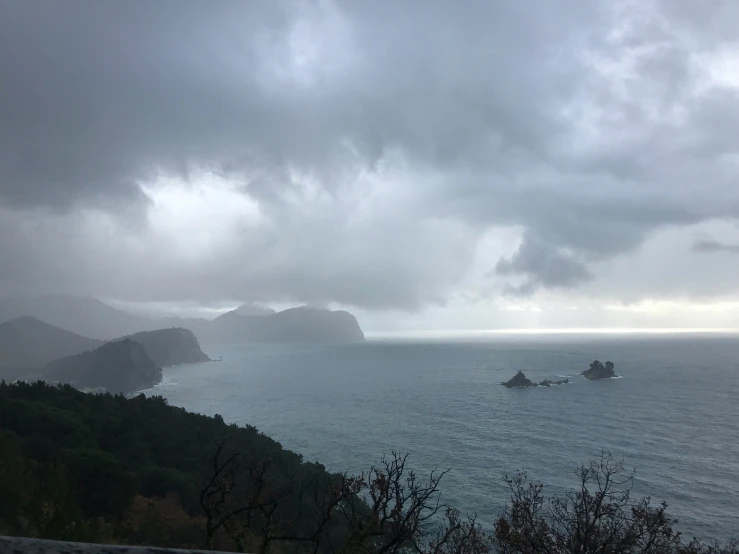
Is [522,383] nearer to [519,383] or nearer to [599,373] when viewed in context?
[519,383]

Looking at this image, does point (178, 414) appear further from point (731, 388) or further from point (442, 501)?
point (731, 388)

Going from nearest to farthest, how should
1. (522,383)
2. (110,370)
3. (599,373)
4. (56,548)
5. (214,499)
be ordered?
(56,548) < (214,499) < (522,383) < (599,373) < (110,370)

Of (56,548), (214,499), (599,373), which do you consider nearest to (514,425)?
(599,373)

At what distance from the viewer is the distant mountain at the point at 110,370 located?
13725 centimetres

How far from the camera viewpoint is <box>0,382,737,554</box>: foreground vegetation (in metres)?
13.2

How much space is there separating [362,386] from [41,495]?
121609 mm

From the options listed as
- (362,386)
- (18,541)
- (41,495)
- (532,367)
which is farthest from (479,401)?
(18,541)

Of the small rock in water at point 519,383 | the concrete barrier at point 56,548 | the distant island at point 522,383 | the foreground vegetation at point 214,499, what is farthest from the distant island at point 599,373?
the concrete barrier at point 56,548

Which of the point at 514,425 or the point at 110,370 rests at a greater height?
the point at 110,370

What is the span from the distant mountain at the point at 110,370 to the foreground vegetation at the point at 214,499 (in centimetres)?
9993

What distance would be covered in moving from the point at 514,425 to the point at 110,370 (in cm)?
12719

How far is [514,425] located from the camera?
79438 mm

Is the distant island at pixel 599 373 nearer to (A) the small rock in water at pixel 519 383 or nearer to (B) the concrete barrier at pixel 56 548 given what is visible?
(A) the small rock in water at pixel 519 383

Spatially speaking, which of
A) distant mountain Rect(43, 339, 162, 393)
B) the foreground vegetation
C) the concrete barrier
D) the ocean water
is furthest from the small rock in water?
the concrete barrier
